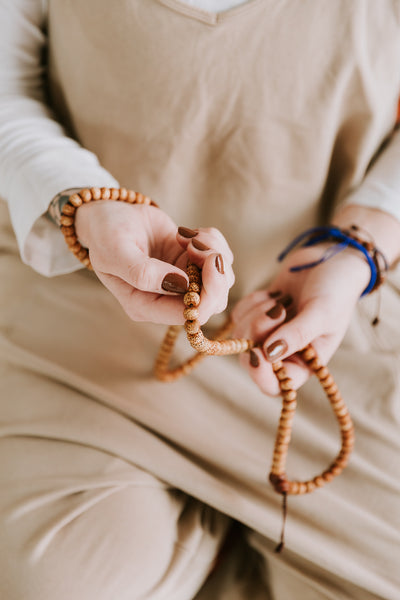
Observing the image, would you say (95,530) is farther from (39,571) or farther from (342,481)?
(342,481)

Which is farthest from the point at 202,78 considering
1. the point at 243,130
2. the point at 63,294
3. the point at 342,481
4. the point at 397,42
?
the point at 342,481

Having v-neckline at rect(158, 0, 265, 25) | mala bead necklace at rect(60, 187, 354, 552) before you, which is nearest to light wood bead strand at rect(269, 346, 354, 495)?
mala bead necklace at rect(60, 187, 354, 552)

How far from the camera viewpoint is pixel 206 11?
0.60 m

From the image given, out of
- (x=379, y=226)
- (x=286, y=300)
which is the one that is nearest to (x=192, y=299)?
(x=286, y=300)

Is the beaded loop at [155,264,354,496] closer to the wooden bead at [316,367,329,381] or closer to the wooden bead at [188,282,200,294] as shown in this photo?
the wooden bead at [316,367,329,381]

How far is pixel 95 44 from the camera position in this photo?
2.06 ft

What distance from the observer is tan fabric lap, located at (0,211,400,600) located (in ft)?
1.93

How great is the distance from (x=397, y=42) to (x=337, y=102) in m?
0.11

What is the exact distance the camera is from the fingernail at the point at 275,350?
550mm

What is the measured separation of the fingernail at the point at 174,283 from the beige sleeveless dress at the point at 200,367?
0.27 meters

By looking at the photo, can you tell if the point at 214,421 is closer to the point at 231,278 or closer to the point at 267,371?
the point at 267,371

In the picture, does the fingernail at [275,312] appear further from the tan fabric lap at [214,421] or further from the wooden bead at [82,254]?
the wooden bead at [82,254]

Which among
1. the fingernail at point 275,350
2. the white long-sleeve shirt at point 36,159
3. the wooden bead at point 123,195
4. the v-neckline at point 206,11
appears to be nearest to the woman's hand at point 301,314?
the fingernail at point 275,350

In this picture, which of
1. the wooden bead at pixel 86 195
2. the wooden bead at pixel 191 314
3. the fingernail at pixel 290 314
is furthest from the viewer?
the fingernail at pixel 290 314
